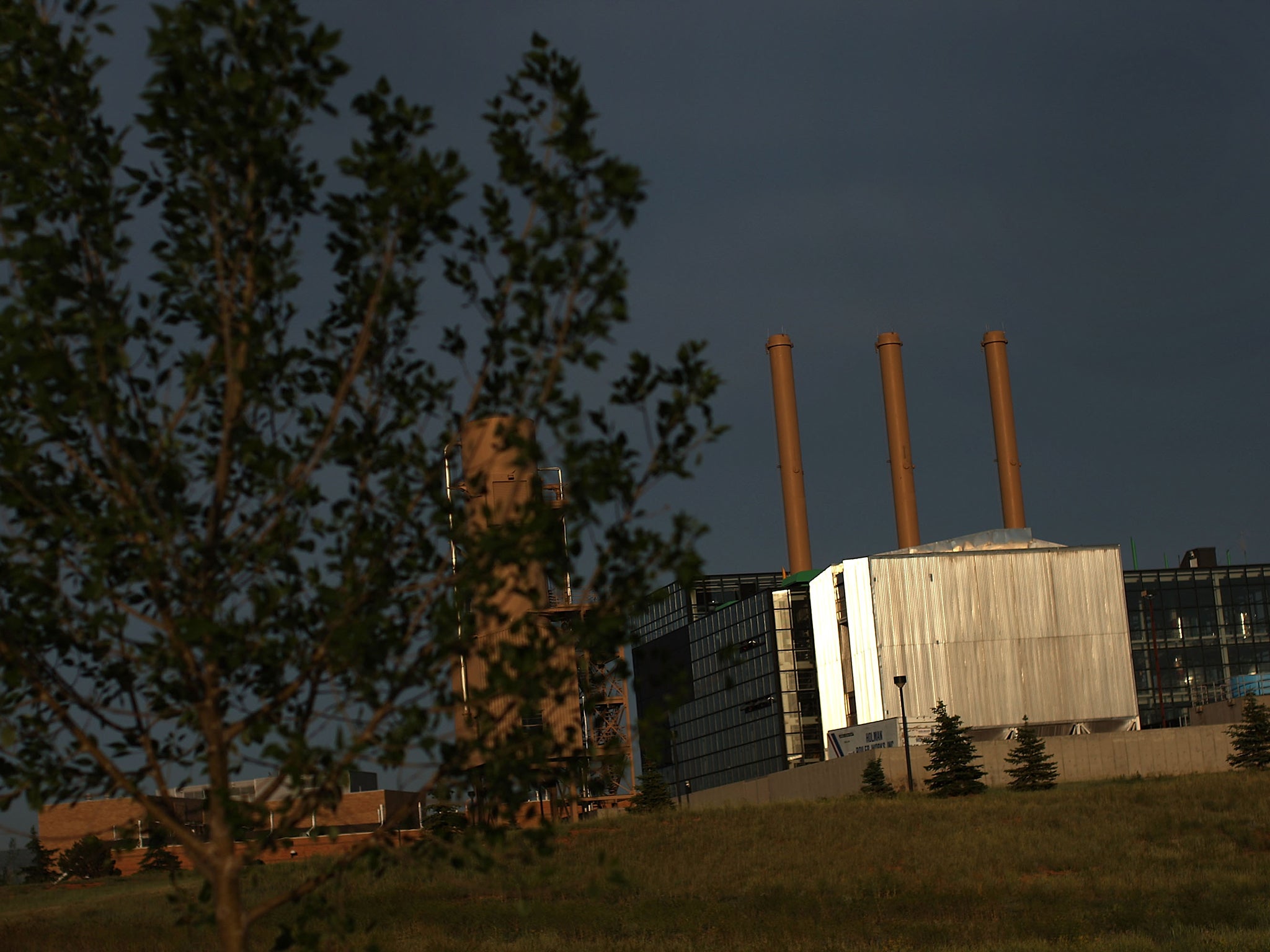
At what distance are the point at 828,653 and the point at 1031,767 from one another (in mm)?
22414

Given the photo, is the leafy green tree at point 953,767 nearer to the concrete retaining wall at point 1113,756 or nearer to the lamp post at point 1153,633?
the concrete retaining wall at point 1113,756

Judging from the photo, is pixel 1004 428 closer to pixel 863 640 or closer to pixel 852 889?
pixel 863 640

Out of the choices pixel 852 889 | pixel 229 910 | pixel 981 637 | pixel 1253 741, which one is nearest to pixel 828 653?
pixel 981 637

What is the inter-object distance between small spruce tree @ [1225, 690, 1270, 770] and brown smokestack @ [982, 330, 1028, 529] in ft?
78.7

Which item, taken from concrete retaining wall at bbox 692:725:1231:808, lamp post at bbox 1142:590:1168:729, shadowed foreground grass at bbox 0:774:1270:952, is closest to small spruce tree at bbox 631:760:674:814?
concrete retaining wall at bbox 692:725:1231:808

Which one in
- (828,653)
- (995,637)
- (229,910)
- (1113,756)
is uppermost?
(995,637)

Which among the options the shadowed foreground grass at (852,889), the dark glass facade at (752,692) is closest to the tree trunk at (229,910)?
the shadowed foreground grass at (852,889)

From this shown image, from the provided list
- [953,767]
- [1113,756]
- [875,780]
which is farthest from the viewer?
[1113,756]

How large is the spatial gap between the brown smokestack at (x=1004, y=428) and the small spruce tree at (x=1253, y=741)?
23988 mm

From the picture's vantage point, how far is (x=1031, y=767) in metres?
52.3

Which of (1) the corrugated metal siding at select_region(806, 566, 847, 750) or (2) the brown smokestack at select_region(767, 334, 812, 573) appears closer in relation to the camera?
(1) the corrugated metal siding at select_region(806, 566, 847, 750)

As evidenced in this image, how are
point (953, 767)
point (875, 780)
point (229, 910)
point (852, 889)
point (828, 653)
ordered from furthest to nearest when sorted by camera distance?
point (828, 653)
point (875, 780)
point (953, 767)
point (852, 889)
point (229, 910)

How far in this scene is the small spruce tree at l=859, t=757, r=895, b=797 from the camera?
54.9 m

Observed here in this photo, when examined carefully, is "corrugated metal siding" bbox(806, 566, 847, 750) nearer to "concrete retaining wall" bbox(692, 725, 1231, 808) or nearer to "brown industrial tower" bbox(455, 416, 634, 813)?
"concrete retaining wall" bbox(692, 725, 1231, 808)
